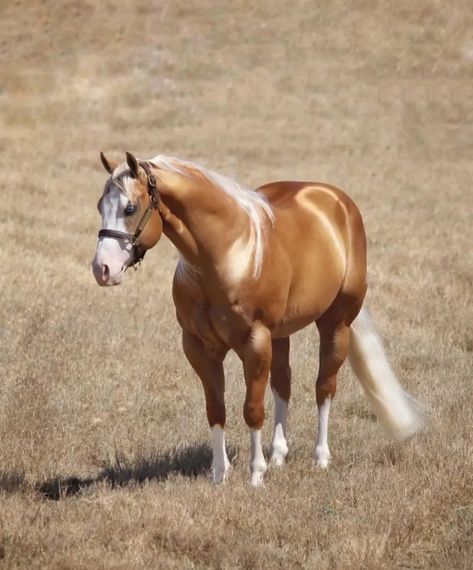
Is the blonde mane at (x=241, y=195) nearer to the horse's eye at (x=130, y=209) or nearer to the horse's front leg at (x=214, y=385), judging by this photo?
the horse's eye at (x=130, y=209)

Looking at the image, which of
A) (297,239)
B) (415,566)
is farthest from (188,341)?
(415,566)

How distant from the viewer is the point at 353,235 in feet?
26.9

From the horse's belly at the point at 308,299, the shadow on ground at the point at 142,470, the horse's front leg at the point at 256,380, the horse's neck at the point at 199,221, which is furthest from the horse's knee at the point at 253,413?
the horse's neck at the point at 199,221

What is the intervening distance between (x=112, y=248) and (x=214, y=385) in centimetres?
145

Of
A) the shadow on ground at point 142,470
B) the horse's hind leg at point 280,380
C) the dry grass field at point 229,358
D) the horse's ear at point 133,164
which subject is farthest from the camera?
the horse's hind leg at point 280,380

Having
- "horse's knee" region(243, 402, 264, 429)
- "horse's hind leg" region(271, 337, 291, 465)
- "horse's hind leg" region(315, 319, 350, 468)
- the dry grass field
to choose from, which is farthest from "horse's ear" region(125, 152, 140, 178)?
"horse's hind leg" region(315, 319, 350, 468)

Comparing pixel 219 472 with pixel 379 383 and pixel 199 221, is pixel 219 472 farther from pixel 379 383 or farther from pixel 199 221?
pixel 379 383

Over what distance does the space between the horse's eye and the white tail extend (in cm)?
275

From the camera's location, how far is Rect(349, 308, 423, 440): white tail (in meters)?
8.32

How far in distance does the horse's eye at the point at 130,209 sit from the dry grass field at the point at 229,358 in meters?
1.65

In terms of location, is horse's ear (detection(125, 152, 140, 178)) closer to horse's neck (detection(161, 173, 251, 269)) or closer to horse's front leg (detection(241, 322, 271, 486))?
horse's neck (detection(161, 173, 251, 269))

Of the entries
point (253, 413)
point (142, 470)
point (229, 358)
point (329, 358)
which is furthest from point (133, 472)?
point (229, 358)

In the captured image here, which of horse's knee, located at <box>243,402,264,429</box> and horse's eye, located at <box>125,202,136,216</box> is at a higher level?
horse's eye, located at <box>125,202,136,216</box>

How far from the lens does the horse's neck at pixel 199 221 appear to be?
6.52 metres
